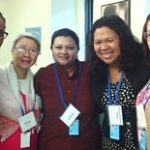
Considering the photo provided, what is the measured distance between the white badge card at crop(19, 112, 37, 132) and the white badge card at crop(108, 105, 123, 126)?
61 cm

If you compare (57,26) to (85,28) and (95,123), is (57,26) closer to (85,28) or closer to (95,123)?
(85,28)

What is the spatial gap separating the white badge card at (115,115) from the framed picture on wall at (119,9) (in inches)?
54.5

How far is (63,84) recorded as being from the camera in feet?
7.97

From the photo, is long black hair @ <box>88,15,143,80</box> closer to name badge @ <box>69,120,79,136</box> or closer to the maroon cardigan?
the maroon cardigan

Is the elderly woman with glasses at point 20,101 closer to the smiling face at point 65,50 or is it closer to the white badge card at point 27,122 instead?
the white badge card at point 27,122

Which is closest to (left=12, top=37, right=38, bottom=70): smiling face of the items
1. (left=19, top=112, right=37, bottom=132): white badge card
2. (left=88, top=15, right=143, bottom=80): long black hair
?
(left=19, top=112, right=37, bottom=132): white badge card

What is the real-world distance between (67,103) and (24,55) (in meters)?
0.51

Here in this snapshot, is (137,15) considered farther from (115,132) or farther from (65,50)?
(115,132)

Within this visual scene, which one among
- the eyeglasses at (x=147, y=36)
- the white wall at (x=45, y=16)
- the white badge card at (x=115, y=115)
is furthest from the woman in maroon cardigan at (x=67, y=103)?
the white wall at (x=45, y=16)

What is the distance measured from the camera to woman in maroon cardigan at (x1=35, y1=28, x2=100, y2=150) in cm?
237

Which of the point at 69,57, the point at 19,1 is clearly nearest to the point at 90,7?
the point at 19,1

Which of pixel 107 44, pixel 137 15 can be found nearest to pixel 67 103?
pixel 107 44

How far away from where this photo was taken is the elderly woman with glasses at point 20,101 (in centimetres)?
231

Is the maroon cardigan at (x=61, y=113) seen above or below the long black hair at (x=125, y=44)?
below
